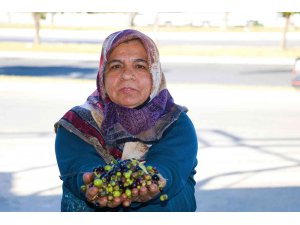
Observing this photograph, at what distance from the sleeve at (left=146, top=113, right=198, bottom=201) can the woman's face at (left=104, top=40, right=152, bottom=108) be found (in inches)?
6.0

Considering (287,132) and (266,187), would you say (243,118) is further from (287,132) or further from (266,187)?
(266,187)

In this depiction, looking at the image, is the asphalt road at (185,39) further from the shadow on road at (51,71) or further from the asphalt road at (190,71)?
the shadow on road at (51,71)

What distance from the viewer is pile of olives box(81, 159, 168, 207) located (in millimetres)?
1346

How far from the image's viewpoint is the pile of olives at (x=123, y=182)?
1346mm

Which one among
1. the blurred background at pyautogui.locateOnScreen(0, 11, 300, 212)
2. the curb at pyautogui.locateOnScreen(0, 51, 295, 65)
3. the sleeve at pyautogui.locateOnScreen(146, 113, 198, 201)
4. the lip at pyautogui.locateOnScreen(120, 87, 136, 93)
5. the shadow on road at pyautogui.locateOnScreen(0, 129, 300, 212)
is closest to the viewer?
the sleeve at pyautogui.locateOnScreen(146, 113, 198, 201)

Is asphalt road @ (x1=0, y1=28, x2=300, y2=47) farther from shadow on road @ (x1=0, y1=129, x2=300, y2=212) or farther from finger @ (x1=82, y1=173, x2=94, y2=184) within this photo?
finger @ (x1=82, y1=173, x2=94, y2=184)

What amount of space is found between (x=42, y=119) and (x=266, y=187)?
4.57 metres

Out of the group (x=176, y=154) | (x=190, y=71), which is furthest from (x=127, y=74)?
(x=190, y=71)

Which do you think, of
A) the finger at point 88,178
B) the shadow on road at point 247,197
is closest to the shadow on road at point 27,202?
the shadow on road at point 247,197

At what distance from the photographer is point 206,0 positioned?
4.33 feet

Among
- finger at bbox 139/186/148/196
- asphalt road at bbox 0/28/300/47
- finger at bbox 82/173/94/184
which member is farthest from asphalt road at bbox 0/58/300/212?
asphalt road at bbox 0/28/300/47

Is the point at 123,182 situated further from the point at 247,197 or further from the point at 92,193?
the point at 247,197

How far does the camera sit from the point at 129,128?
1.69 m
